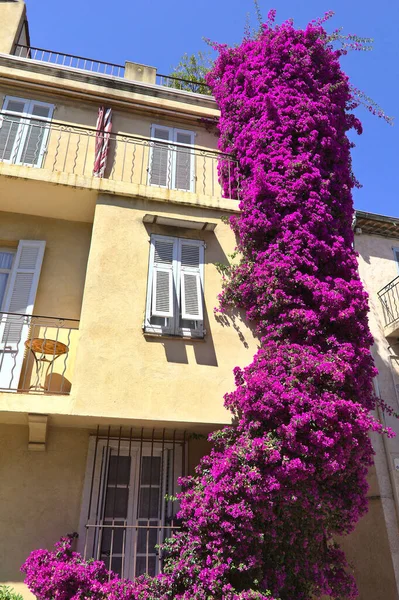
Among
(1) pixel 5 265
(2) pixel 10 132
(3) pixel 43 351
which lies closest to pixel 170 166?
(2) pixel 10 132

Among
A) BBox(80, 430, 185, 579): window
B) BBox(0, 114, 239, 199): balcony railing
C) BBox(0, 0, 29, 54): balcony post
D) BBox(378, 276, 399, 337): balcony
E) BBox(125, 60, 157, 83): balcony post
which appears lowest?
BBox(80, 430, 185, 579): window

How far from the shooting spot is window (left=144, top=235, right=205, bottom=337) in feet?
23.6

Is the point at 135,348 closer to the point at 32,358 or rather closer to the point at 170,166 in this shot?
the point at 32,358

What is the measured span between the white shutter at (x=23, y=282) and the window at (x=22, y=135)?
6.51 ft

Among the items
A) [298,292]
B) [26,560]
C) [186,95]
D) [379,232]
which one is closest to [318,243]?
[298,292]

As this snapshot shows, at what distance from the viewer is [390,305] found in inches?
402

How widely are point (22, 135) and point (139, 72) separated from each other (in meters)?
3.79

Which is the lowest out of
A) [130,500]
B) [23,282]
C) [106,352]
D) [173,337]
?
[130,500]

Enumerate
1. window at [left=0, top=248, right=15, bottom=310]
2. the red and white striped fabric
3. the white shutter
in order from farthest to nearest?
the red and white striped fabric → window at [left=0, top=248, right=15, bottom=310] → the white shutter

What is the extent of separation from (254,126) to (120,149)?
2.83 m

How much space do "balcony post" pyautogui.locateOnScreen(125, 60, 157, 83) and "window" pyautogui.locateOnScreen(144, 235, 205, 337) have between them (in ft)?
18.5

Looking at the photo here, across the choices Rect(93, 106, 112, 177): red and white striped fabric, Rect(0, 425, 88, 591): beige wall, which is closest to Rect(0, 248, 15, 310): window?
Rect(93, 106, 112, 177): red and white striped fabric

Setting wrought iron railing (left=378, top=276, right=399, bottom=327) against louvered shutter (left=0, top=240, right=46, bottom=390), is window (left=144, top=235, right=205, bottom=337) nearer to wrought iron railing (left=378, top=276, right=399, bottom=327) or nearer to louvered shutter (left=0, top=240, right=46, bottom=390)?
louvered shutter (left=0, top=240, right=46, bottom=390)

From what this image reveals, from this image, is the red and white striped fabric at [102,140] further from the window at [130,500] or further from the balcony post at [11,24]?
the window at [130,500]
